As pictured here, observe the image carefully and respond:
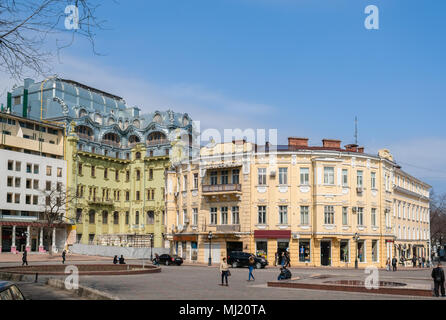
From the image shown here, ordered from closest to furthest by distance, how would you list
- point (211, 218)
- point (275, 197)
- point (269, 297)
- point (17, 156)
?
point (269, 297) < point (275, 197) < point (211, 218) < point (17, 156)

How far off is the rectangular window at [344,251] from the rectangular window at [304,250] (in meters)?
3.19

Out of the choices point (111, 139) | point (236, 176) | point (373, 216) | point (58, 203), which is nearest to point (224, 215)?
point (236, 176)

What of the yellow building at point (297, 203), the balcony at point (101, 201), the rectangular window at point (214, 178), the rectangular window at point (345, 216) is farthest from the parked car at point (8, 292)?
the balcony at point (101, 201)

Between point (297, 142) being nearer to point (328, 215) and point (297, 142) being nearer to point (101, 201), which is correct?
point (328, 215)

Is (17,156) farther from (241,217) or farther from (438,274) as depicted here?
(438,274)

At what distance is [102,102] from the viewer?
297ft

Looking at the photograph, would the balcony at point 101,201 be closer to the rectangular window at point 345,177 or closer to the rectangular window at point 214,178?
the rectangular window at point 214,178

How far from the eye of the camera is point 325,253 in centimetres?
5306

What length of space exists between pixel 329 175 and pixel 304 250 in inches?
302

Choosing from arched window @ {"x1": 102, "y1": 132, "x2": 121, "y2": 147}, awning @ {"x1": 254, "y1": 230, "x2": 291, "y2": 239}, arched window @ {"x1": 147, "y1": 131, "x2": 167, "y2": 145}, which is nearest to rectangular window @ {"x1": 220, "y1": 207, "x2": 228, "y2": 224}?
awning @ {"x1": 254, "y1": 230, "x2": 291, "y2": 239}

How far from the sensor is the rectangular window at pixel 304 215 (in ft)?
175

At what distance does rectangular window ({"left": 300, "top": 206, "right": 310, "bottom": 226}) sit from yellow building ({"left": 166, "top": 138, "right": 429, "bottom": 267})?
0.10m

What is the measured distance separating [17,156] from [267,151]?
36.4 m
